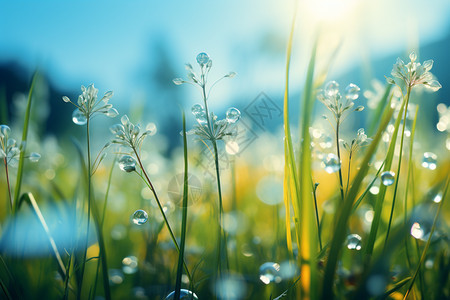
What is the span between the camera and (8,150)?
636mm

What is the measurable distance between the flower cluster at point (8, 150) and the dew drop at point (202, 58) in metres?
0.35

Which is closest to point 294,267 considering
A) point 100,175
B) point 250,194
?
point 250,194

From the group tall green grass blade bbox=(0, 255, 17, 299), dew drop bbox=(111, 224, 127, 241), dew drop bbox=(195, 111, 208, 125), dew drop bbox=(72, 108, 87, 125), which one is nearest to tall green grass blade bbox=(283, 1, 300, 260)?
dew drop bbox=(195, 111, 208, 125)

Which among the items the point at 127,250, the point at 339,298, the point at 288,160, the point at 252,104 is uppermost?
the point at 252,104

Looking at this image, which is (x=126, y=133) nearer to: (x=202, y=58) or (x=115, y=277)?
(x=202, y=58)

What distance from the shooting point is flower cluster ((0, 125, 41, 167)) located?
0.60 m

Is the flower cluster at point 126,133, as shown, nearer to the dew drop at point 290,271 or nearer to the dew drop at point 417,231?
the dew drop at point 290,271

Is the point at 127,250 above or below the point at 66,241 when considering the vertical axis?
below

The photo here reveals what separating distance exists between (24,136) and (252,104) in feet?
2.12

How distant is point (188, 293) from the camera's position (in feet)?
1.82

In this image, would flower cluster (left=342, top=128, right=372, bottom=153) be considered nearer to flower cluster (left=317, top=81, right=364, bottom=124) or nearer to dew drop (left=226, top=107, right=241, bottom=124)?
flower cluster (left=317, top=81, right=364, bottom=124)

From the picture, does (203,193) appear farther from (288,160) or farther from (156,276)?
(288,160)

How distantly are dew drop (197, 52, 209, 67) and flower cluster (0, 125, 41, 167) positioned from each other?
0.35 metres

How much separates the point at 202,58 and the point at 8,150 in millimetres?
450
